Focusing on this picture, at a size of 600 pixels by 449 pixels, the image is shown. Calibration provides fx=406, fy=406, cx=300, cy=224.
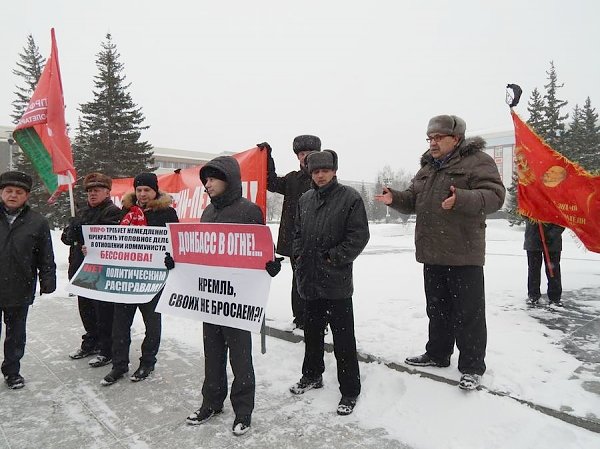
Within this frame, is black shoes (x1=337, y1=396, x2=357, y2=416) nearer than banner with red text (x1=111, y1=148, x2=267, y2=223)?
Yes

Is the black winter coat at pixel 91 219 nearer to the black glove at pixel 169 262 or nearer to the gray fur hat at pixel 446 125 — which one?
the black glove at pixel 169 262

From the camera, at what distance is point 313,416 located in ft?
10.8

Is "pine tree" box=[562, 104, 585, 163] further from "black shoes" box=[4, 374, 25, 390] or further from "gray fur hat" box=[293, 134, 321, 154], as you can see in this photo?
"black shoes" box=[4, 374, 25, 390]

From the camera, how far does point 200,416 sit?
324 centimetres

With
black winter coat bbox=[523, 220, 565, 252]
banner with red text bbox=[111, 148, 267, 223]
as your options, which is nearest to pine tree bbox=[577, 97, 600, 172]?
black winter coat bbox=[523, 220, 565, 252]

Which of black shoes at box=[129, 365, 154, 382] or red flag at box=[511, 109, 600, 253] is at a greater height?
red flag at box=[511, 109, 600, 253]

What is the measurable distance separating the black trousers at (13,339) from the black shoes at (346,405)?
10.7ft

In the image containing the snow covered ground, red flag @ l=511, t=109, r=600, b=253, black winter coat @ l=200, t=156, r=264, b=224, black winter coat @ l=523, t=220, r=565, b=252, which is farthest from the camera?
black winter coat @ l=523, t=220, r=565, b=252

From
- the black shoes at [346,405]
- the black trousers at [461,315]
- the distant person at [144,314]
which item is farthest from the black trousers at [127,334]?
the black trousers at [461,315]

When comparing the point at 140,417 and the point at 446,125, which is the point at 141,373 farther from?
the point at 446,125

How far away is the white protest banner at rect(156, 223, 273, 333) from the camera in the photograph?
123 inches

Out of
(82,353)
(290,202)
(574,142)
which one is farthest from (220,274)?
(574,142)

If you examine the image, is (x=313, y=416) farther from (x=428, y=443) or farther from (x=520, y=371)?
(x=520, y=371)

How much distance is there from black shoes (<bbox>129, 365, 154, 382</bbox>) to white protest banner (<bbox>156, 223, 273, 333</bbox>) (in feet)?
3.08
